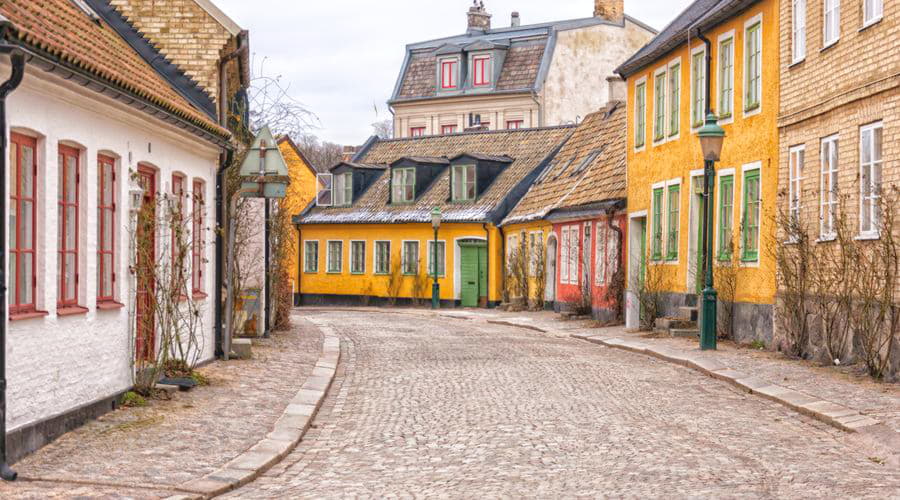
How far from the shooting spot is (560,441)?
34.9ft

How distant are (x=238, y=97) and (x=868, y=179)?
10.7m

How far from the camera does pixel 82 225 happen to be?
11.3 meters

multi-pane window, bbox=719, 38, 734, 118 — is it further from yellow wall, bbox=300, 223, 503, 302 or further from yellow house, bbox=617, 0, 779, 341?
yellow wall, bbox=300, 223, 503, 302

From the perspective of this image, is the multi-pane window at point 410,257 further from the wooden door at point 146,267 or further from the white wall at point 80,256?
the wooden door at point 146,267

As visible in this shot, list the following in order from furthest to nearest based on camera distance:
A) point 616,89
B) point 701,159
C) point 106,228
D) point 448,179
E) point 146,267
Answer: point 448,179, point 616,89, point 701,159, point 146,267, point 106,228

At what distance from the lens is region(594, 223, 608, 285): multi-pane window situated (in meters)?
30.9

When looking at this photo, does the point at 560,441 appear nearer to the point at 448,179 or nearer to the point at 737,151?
the point at 737,151

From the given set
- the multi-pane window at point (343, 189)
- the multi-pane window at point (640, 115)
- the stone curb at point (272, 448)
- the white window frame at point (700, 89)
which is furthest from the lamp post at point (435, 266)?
the stone curb at point (272, 448)

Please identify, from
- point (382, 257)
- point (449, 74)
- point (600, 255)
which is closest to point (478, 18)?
point (449, 74)

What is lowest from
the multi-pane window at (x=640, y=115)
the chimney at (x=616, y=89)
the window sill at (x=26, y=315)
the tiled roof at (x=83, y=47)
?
the window sill at (x=26, y=315)

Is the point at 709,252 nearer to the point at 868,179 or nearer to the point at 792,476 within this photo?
the point at 868,179

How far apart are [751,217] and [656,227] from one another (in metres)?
5.19

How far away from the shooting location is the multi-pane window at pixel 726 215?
73.3 feet

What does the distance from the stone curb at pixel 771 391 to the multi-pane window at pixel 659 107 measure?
5944 millimetres
